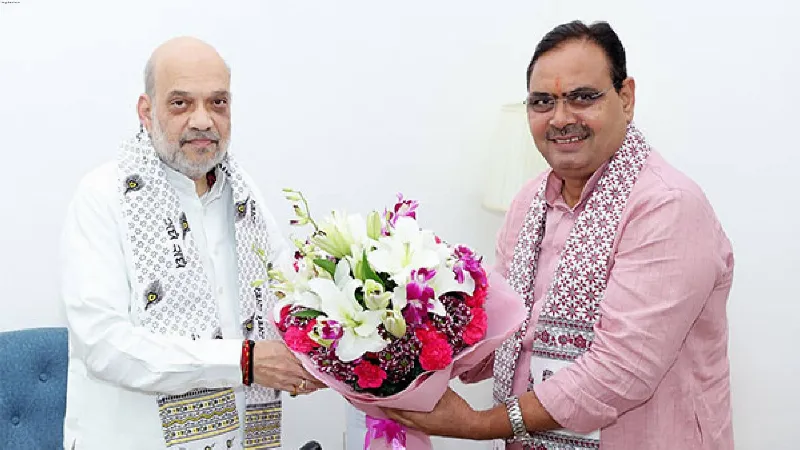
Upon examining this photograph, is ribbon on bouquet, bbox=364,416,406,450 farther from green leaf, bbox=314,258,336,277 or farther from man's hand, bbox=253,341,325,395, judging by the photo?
green leaf, bbox=314,258,336,277

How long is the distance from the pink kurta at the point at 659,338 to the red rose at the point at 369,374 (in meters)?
0.52

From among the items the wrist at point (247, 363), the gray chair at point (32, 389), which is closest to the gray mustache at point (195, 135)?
the wrist at point (247, 363)

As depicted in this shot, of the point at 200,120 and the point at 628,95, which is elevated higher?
the point at 628,95

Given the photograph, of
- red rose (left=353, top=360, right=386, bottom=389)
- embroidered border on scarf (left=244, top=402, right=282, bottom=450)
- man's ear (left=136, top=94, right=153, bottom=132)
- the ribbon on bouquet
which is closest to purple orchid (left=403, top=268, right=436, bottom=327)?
red rose (left=353, top=360, right=386, bottom=389)

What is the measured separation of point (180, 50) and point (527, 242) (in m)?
1.04

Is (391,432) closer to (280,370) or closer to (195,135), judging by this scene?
(280,370)

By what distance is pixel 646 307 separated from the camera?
2051 millimetres

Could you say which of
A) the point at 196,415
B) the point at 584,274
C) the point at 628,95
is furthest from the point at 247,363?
the point at 628,95

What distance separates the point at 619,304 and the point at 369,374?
0.64 meters

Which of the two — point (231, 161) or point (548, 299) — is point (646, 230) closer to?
point (548, 299)

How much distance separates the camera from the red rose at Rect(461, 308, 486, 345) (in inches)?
73.5

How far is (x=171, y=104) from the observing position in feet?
7.72

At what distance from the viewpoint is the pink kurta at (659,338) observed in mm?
2043

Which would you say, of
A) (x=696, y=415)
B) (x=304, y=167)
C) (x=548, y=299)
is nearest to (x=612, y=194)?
(x=548, y=299)
